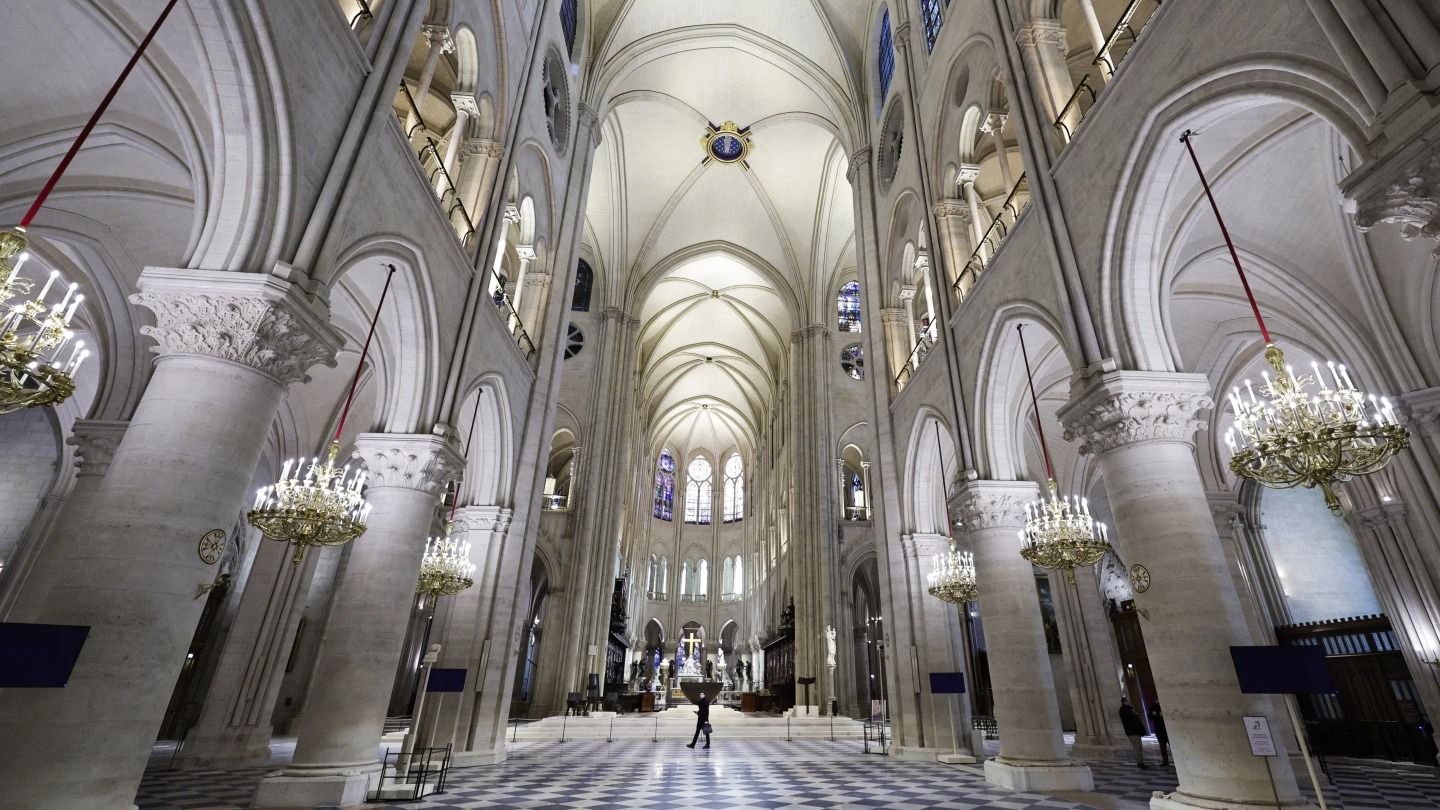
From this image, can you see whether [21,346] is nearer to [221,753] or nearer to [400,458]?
[400,458]

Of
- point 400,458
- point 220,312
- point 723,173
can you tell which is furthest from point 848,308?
point 220,312

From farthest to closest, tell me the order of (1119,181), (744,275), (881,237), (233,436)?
1. (744,275)
2. (881,237)
3. (1119,181)
4. (233,436)

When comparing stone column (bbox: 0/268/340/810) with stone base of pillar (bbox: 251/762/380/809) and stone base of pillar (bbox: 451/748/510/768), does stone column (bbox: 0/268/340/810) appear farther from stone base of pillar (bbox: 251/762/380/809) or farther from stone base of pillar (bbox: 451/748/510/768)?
A: stone base of pillar (bbox: 451/748/510/768)

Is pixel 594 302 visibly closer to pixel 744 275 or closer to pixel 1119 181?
pixel 744 275

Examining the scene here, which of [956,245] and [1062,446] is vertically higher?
[956,245]

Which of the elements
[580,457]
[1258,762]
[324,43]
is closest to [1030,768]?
[1258,762]

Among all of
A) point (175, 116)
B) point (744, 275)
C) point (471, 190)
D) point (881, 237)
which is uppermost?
point (744, 275)

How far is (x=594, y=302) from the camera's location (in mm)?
24484

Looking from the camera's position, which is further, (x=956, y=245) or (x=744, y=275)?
(x=744, y=275)

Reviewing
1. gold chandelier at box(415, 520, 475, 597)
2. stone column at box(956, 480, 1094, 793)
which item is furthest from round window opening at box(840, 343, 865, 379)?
gold chandelier at box(415, 520, 475, 597)

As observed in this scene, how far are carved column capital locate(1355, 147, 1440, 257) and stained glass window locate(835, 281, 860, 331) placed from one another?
71.3 feet

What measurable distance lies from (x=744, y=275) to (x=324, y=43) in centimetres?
2331

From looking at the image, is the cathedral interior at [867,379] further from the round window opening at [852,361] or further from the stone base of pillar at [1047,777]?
the round window opening at [852,361]

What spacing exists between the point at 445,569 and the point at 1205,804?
8.57 m
